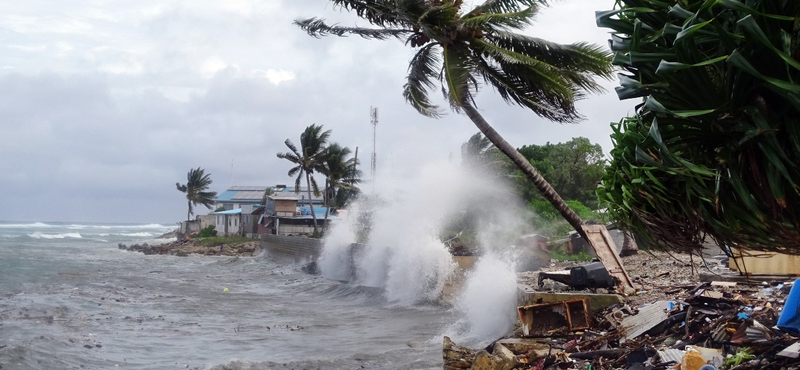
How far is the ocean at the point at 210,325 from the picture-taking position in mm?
12859

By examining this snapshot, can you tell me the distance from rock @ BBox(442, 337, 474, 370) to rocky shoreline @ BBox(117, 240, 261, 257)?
46.3m

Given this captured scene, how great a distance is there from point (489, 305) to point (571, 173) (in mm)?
27798

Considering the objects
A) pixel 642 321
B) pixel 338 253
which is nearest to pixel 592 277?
pixel 642 321

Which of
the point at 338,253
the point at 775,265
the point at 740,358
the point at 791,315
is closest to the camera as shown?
the point at 791,315

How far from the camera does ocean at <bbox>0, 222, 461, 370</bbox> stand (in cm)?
1286

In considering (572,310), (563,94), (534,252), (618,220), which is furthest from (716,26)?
(534,252)

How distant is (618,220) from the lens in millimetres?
4523

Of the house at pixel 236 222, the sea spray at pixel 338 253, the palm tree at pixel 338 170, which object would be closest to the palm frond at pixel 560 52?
the sea spray at pixel 338 253

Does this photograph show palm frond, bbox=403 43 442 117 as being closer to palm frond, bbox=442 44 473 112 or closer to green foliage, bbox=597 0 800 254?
palm frond, bbox=442 44 473 112

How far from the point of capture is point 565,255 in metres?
24.7

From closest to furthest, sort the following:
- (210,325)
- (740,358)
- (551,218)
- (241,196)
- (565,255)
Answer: (740,358)
(210,325)
(565,255)
(551,218)
(241,196)

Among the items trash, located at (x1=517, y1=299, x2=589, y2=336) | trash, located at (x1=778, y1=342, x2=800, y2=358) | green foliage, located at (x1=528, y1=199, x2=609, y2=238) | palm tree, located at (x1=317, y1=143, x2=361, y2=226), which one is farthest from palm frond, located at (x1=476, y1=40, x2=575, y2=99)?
palm tree, located at (x1=317, y1=143, x2=361, y2=226)

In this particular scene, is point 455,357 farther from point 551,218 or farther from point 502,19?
point 551,218

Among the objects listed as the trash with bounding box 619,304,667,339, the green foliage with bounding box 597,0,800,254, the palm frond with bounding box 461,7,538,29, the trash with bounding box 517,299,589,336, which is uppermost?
the palm frond with bounding box 461,7,538,29
